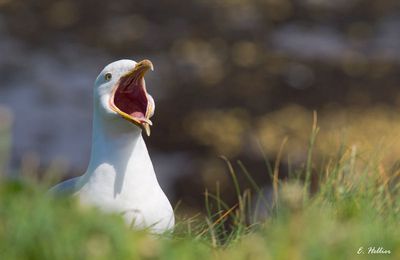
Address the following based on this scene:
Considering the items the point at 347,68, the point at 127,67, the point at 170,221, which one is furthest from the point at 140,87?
the point at 347,68

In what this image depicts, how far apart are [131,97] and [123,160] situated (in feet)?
1.32

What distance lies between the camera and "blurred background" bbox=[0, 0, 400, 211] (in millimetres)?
10203

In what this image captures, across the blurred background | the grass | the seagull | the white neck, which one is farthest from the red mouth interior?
the blurred background

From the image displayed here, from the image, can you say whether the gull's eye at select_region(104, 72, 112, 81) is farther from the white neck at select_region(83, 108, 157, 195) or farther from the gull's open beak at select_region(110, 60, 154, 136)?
the white neck at select_region(83, 108, 157, 195)

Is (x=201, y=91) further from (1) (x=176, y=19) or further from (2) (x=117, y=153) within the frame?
(2) (x=117, y=153)

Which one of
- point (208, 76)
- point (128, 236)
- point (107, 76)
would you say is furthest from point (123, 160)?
point (208, 76)

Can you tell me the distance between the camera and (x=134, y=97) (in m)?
4.52

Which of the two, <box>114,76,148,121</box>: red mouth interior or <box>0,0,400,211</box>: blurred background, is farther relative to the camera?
<box>0,0,400,211</box>: blurred background

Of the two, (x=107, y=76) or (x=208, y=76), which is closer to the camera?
(x=107, y=76)

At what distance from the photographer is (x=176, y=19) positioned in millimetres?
12664

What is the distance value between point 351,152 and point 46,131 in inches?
261

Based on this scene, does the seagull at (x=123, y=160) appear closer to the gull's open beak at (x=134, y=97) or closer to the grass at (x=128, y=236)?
the gull's open beak at (x=134, y=97)

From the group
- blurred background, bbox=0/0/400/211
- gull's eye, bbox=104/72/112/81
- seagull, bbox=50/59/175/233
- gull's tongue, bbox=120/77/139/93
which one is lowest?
blurred background, bbox=0/0/400/211

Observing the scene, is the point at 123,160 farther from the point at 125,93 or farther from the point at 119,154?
the point at 125,93
